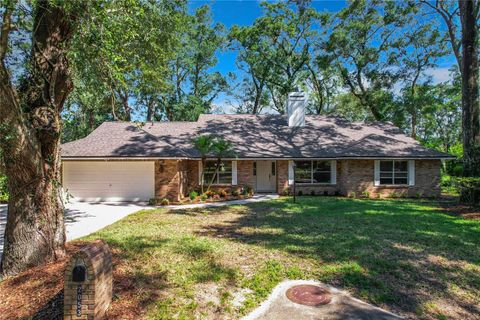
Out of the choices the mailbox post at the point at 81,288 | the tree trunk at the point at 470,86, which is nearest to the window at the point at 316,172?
the tree trunk at the point at 470,86

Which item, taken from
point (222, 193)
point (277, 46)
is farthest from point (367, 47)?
point (222, 193)

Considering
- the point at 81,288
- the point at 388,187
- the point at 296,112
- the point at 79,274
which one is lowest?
the point at 388,187

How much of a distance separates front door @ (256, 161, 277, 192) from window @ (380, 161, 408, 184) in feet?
20.6

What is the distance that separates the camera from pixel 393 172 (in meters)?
15.5

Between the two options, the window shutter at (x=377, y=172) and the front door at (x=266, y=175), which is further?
the front door at (x=266, y=175)

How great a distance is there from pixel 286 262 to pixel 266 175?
12.4m

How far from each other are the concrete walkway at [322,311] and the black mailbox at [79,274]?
204 centimetres

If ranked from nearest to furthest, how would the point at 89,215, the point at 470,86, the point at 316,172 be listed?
1. the point at 89,215
2. the point at 470,86
3. the point at 316,172

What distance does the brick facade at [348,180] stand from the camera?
1534 centimetres

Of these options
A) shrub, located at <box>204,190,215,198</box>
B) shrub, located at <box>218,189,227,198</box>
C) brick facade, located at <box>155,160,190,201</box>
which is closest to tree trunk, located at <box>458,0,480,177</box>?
shrub, located at <box>218,189,227,198</box>

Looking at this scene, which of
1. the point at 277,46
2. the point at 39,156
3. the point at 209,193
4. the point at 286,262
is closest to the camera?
the point at 39,156

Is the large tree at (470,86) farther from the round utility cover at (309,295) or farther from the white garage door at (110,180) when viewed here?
the white garage door at (110,180)

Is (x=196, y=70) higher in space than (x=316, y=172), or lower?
higher

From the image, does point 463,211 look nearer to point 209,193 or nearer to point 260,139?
point 260,139
